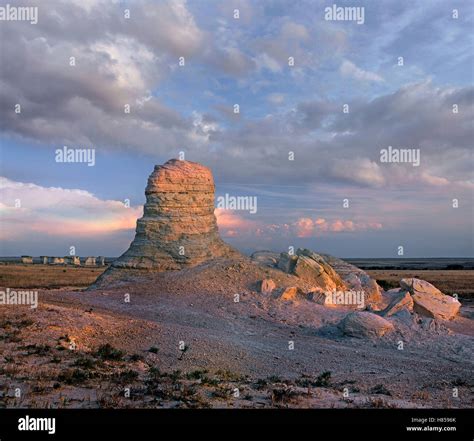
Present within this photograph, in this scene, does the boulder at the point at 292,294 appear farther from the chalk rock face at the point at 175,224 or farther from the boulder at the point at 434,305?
the chalk rock face at the point at 175,224

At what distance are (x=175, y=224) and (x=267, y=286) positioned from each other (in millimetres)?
7443

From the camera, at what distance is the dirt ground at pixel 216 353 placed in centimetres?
866

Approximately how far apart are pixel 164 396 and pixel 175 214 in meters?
19.1

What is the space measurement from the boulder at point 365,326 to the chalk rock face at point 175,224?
10.8 m

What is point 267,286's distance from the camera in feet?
71.6

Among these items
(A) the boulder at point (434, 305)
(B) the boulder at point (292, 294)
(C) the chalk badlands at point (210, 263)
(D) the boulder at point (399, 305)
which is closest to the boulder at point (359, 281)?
(C) the chalk badlands at point (210, 263)

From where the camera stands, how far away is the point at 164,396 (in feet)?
27.0

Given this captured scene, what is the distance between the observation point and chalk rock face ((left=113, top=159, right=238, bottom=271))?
2583cm

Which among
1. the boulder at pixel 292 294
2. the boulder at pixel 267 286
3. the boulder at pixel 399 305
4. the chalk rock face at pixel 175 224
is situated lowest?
Result: the boulder at pixel 399 305

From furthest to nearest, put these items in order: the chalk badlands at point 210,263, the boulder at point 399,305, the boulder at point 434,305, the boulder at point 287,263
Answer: the boulder at point 287,263 < the chalk badlands at point 210,263 < the boulder at point 434,305 < the boulder at point 399,305

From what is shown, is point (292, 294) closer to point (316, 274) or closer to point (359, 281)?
point (316, 274)

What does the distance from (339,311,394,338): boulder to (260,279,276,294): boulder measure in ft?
16.7

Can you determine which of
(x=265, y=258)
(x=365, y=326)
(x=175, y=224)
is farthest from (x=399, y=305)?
(x=175, y=224)
